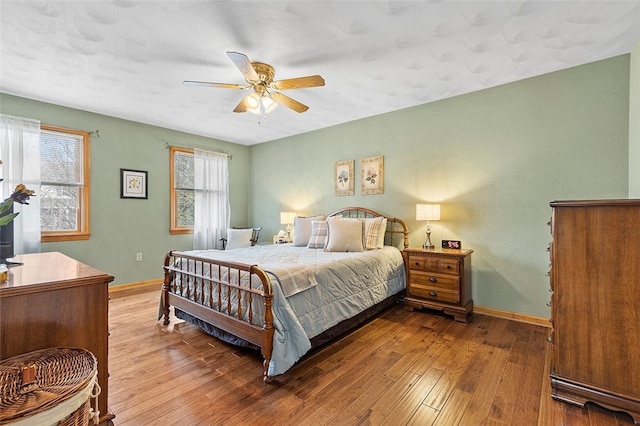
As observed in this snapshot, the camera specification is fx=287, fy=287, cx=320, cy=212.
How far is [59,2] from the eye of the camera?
6.23 ft

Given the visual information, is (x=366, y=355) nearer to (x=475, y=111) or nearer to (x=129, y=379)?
(x=129, y=379)

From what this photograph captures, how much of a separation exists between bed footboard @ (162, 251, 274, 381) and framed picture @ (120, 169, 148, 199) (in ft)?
6.30

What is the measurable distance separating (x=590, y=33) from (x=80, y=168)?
5717 millimetres

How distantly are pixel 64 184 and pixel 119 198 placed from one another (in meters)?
0.63

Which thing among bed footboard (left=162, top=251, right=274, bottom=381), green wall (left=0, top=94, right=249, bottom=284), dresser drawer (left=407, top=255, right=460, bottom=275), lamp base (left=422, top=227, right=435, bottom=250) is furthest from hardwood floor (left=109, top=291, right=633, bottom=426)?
green wall (left=0, top=94, right=249, bottom=284)

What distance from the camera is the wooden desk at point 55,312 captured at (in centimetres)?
124

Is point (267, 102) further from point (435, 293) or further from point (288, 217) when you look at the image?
point (435, 293)

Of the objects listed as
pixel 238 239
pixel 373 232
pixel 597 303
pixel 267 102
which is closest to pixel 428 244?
pixel 373 232

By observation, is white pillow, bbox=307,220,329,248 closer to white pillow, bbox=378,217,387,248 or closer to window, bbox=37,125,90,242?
white pillow, bbox=378,217,387,248

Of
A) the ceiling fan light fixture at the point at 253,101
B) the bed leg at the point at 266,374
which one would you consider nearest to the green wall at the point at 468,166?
the ceiling fan light fixture at the point at 253,101

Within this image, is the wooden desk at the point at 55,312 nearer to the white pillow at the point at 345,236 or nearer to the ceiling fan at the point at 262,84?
the ceiling fan at the point at 262,84

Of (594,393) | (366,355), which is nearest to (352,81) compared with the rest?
(366,355)

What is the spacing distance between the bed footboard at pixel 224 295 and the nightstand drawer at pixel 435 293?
198 cm

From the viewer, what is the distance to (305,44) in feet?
7.77
